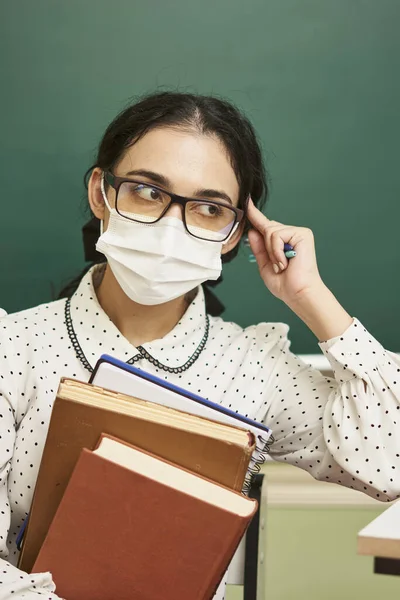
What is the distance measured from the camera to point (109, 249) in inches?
46.8

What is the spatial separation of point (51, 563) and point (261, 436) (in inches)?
12.4

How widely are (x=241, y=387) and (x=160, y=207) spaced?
332mm

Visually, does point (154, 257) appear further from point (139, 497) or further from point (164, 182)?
point (139, 497)

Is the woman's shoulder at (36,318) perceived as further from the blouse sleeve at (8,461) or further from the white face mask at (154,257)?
the white face mask at (154,257)

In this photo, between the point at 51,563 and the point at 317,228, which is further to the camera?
the point at 317,228

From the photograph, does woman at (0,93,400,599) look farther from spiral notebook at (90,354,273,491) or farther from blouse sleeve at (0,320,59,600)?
spiral notebook at (90,354,273,491)

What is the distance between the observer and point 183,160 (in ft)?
3.86

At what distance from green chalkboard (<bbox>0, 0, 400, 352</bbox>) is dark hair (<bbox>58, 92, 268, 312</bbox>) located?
249 mm

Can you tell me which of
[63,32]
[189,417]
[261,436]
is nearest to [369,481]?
[261,436]

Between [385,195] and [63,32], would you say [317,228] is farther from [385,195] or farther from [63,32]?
[63,32]

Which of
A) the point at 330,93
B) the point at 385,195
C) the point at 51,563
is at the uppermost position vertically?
the point at 330,93

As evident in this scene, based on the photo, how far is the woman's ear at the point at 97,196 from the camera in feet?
4.15

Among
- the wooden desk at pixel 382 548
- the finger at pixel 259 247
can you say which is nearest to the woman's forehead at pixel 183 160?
the finger at pixel 259 247

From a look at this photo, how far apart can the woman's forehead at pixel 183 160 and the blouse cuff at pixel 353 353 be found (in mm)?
302
